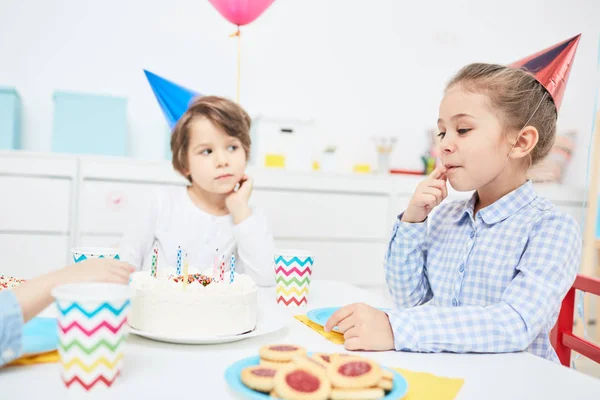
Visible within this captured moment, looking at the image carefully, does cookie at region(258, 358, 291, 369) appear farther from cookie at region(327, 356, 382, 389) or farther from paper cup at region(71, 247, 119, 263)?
paper cup at region(71, 247, 119, 263)

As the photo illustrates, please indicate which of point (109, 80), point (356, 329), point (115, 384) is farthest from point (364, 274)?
point (115, 384)

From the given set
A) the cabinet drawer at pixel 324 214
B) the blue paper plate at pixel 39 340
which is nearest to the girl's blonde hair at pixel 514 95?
the blue paper plate at pixel 39 340

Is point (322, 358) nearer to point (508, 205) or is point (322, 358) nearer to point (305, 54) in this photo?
point (508, 205)

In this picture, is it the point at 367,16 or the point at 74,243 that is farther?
the point at 367,16

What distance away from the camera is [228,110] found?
1.50m

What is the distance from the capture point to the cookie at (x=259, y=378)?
518 mm

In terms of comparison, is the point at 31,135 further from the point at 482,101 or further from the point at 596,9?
the point at 596,9

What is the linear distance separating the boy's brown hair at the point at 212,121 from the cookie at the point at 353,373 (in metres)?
1.01

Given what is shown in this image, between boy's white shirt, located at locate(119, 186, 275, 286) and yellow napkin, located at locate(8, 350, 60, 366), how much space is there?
29.5 inches

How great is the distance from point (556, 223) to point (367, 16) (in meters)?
2.52

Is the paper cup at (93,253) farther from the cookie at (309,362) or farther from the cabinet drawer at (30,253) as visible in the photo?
the cabinet drawer at (30,253)

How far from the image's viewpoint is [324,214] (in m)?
2.72

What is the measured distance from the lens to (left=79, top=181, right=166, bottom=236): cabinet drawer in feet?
7.88

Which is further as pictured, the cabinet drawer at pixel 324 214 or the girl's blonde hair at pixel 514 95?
the cabinet drawer at pixel 324 214
